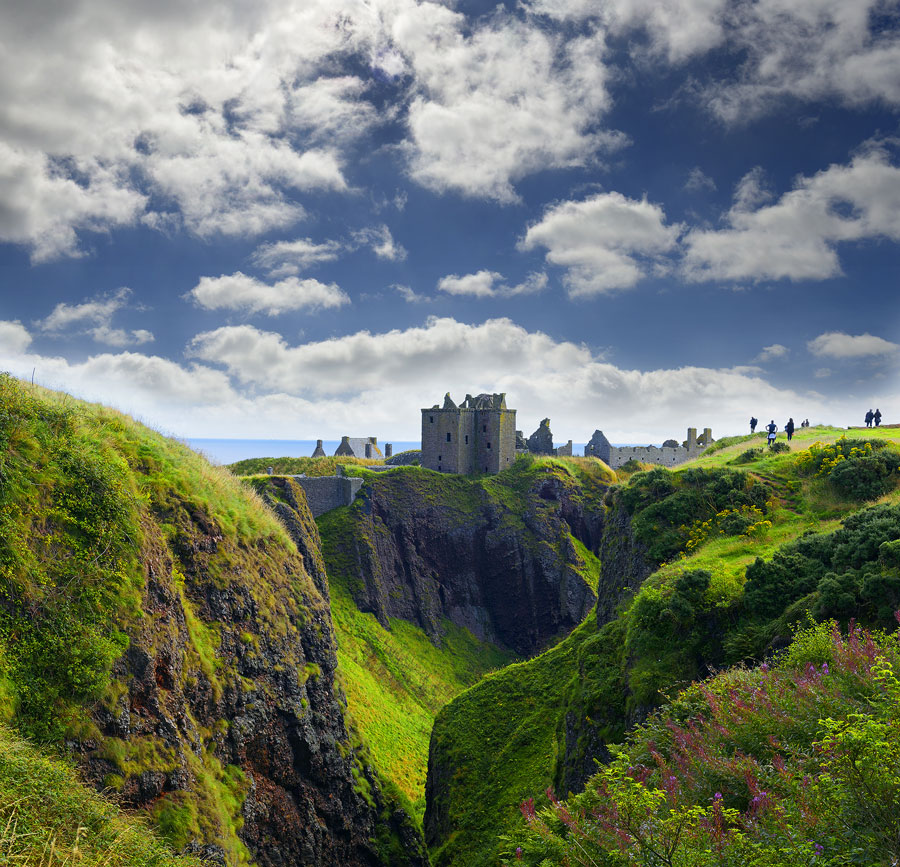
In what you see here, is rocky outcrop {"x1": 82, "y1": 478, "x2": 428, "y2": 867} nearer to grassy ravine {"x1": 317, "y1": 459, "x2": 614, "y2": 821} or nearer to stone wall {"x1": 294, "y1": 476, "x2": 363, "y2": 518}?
grassy ravine {"x1": 317, "y1": 459, "x2": 614, "y2": 821}

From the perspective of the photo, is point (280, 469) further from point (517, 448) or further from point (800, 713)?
point (800, 713)

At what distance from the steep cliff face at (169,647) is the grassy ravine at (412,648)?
8227 millimetres

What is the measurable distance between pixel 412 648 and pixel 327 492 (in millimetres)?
20224

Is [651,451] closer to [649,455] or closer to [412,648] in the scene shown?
[649,455]

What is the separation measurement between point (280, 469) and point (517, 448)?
41280 millimetres

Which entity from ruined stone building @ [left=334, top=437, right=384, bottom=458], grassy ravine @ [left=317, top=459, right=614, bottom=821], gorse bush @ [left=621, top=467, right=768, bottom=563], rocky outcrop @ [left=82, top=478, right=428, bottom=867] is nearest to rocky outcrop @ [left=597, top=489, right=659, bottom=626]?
gorse bush @ [left=621, top=467, right=768, bottom=563]

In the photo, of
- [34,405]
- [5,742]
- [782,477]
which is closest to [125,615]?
[5,742]

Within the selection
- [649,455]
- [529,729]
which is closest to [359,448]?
[649,455]

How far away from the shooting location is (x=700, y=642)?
19766mm

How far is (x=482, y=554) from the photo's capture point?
83.6m

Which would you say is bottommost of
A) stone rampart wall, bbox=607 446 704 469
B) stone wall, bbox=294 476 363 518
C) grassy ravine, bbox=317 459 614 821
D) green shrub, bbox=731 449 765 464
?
grassy ravine, bbox=317 459 614 821

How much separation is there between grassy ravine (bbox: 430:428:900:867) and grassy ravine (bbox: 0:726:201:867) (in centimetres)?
1275

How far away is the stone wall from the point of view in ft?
243

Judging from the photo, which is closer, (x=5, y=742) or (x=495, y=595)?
(x=5, y=742)
